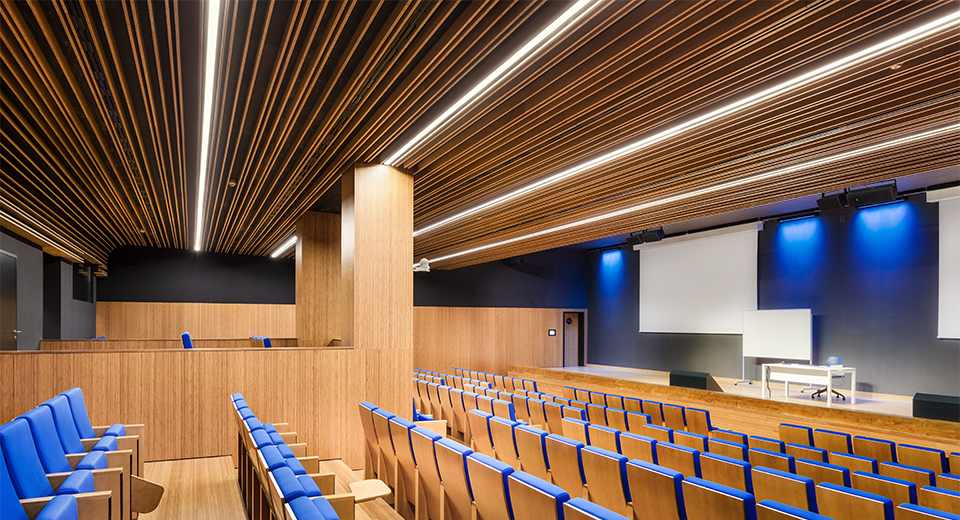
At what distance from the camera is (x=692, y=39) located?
12.0 feet

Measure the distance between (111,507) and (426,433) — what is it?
1722mm

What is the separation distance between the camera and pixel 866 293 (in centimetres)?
1119

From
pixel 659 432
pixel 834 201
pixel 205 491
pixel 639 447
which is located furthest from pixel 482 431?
pixel 834 201

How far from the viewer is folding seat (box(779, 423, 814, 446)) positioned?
19.8 ft

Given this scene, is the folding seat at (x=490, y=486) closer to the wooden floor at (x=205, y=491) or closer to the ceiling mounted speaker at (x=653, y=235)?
the wooden floor at (x=205, y=491)

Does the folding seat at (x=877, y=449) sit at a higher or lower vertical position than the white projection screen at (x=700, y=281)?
lower

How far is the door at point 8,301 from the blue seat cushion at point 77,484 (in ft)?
25.9

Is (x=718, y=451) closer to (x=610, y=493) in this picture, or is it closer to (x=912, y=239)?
(x=610, y=493)

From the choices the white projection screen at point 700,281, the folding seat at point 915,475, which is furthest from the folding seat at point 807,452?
the white projection screen at point 700,281

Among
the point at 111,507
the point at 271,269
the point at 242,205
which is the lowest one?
the point at 111,507

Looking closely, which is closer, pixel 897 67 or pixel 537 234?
pixel 897 67

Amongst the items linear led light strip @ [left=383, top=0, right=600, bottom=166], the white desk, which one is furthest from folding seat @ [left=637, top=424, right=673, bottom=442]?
the white desk

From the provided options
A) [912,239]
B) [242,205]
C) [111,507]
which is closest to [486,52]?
[111,507]

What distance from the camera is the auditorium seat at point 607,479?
3361 mm
